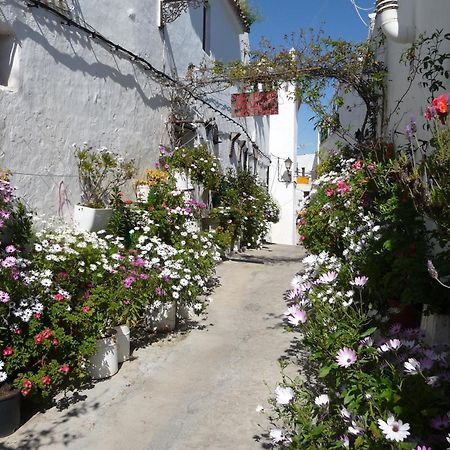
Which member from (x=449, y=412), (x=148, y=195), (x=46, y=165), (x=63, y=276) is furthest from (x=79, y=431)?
(x=148, y=195)

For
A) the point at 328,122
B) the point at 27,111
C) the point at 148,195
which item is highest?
the point at 328,122

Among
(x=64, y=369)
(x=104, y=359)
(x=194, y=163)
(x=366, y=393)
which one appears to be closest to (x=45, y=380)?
(x=64, y=369)

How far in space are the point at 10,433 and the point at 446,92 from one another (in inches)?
172

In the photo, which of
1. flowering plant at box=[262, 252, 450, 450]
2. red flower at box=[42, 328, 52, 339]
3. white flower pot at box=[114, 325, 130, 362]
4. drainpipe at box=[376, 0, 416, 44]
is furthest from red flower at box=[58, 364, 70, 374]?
drainpipe at box=[376, 0, 416, 44]

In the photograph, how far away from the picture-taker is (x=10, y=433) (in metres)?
2.99

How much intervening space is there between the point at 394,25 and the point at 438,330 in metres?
3.68

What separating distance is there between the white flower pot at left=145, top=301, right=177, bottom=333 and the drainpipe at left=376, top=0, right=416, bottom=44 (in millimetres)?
3907

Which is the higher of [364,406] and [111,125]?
[111,125]

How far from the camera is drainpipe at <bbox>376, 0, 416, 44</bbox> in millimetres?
4797

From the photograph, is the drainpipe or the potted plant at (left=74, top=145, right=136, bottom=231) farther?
the potted plant at (left=74, top=145, right=136, bottom=231)

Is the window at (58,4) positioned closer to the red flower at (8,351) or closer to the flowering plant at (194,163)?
the flowering plant at (194,163)

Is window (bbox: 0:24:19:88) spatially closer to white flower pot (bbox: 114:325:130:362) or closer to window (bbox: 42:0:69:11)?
window (bbox: 42:0:69:11)

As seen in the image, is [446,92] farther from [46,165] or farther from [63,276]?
[46,165]

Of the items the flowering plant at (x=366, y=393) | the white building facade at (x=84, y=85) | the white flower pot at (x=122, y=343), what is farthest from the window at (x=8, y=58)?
the flowering plant at (x=366, y=393)
